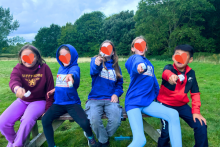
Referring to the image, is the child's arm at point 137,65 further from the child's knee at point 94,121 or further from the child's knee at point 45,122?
the child's knee at point 45,122

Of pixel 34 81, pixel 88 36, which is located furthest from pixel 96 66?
pixel 88 36

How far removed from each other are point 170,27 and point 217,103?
66.0 feet

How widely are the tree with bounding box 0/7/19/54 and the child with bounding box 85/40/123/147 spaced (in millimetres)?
35703

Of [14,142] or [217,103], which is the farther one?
[217,103]

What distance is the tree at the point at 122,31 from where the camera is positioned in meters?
29.9

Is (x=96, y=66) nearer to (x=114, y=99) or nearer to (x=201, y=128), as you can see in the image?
(x=114, y=99)

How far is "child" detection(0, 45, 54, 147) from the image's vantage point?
2.12 meters

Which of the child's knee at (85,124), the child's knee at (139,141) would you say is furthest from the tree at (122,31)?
the child's knee at (139,141)

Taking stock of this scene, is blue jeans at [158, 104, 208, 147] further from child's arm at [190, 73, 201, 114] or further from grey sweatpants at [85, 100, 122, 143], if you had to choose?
grey sweatpants at [85, 100, 122, 143]

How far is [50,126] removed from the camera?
2.15 metres

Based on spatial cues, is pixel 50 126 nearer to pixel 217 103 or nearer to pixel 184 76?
pixel 184 76

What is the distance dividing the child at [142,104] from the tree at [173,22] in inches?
784

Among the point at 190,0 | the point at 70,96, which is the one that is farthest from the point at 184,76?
the point at 190,0

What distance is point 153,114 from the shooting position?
2.09 meters
